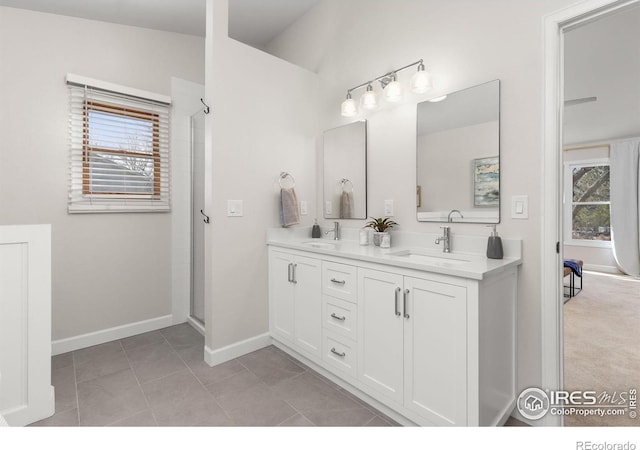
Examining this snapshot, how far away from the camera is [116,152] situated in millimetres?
2744

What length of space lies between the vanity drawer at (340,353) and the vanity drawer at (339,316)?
0.04 meters

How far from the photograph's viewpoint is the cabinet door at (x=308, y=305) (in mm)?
2154

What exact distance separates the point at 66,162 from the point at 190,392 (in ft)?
6.61

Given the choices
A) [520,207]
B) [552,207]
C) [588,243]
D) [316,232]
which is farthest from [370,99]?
[588,243]

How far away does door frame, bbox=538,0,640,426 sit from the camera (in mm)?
1623

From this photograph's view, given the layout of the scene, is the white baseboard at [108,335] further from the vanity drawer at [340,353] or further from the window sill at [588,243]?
the window sill at [588,243]

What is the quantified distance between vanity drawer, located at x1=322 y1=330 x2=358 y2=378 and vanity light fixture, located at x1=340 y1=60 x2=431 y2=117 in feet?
5.50

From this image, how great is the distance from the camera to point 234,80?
2.36 metres

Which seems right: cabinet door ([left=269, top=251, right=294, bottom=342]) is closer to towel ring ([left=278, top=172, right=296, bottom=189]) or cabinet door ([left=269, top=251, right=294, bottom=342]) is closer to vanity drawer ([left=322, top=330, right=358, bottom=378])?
vanity drawer ([left=322, top=330, right=358, bottom=378])

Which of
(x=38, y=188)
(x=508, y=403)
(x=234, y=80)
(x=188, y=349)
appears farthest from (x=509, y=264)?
(x=38, y=188)

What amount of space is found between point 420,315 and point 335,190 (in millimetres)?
1473

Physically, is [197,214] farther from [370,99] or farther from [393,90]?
[393,90]

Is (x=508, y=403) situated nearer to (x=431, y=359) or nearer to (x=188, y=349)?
(x=431, y=359)
